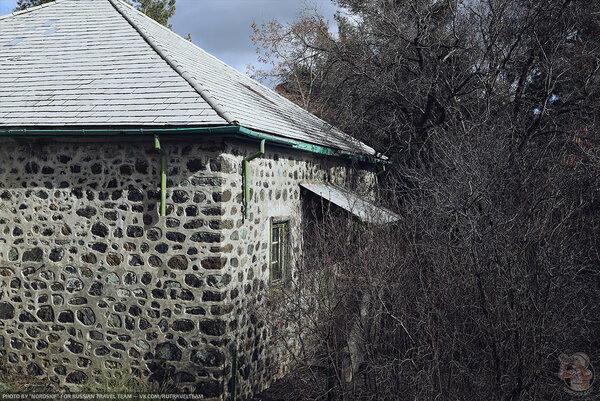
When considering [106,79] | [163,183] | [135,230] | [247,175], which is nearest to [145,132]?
[163,183]

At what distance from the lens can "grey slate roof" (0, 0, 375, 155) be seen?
6527 mm

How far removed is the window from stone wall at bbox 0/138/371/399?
39.9 inches

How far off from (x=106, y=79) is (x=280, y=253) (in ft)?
11.9

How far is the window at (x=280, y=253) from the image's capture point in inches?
320

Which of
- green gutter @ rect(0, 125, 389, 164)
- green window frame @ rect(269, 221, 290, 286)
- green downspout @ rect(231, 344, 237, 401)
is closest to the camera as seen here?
green gutter @ rect(0, 125, 389, 164)

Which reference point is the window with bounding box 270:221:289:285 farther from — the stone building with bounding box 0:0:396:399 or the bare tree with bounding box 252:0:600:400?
the bare tree with bounding box 252:0:600:400

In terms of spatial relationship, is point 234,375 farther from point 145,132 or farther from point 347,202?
point 347,202

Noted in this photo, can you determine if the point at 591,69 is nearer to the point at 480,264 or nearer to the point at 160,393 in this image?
the point at 480,264

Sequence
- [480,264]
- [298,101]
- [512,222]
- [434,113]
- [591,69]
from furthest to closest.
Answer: [298,101] < [434,113] < [591,69] < [512,222] < [480,264]

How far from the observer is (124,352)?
6418 mm

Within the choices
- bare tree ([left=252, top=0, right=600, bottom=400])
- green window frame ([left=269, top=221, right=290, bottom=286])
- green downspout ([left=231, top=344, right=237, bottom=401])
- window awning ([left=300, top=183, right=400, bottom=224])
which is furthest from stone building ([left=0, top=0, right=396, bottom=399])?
window awning ([left=300, top=183, right=400, bottom=224])

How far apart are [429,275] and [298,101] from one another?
19.4 meters

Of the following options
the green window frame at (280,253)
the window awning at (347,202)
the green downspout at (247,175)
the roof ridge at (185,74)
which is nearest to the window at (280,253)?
the green window frame at (280,253)

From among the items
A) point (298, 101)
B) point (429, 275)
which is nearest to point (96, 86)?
point (429, 275)
